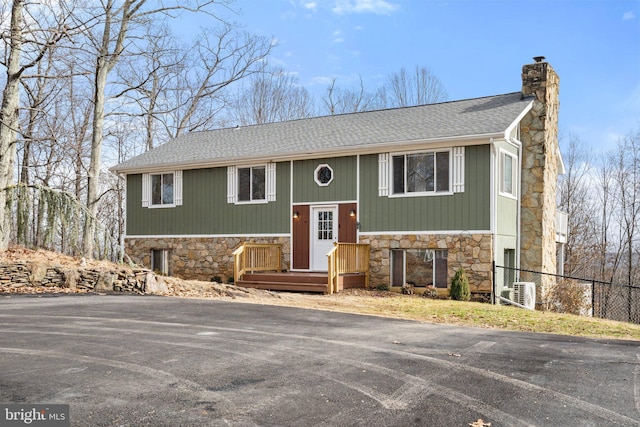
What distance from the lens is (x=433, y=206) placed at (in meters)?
16.1

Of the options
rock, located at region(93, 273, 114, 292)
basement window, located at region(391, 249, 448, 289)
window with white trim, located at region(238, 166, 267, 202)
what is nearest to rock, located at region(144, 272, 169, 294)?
rock, located at region(93, 273, 114, 292)

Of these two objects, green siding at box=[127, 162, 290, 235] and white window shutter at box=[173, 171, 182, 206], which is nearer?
green siding at box=[127, 162, 290, 235]

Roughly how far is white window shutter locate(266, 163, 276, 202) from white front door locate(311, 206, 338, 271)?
154 cm

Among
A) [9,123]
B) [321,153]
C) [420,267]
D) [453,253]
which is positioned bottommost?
[420,267]

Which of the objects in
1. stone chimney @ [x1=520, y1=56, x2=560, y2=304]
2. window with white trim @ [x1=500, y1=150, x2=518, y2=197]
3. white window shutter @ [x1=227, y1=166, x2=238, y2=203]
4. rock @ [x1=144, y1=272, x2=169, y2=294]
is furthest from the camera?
white window shutter @ [x1=227, y1=166, x2=238, y2=203]

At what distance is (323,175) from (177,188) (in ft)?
19.2

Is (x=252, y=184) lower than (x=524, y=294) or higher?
higher

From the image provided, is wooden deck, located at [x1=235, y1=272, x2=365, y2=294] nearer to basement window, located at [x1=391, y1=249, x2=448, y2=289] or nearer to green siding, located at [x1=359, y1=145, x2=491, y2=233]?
basement window, located at [x1=391, y1=249, x2=448, y2=289]

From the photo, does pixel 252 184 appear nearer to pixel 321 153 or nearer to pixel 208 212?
pixel 208 212

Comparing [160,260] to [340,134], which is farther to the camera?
[160,260]

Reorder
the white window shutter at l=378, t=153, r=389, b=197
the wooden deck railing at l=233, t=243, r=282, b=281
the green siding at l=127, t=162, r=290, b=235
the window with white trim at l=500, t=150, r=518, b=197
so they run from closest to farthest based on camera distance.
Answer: the window with white trim at l=500, t=150, r=518, b=197, the white window shutter at l=378, t=153, r=389, b=197, the wooden deck railing at l=233, t=243, r=282, b=281, the green siding at l=127, t=162, r=290, b=235

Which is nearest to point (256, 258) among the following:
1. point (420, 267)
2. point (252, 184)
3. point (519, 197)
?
point (252, 184)

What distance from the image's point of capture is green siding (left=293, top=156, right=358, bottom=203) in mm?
17484

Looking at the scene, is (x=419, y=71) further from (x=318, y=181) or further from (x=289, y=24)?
(x=318, y=181)
